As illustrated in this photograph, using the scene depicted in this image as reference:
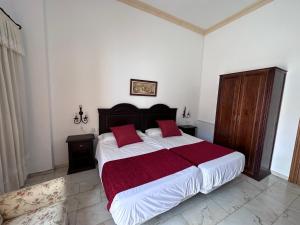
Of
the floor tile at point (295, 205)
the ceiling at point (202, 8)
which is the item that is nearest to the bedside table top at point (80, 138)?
the ceiling at point (202, 8)

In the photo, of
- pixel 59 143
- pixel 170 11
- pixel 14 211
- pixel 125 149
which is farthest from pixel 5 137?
pixel 170 11

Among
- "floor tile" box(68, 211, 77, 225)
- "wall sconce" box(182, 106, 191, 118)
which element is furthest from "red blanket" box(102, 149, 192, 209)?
"wall sconce" box(182, 106, 191, 118)

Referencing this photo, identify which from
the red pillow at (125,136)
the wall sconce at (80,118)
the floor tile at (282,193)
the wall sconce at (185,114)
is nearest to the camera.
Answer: the floor tile at (282,193)

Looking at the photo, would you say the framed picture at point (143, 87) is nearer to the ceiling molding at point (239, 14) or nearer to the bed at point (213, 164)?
the bed at point (213, 164)

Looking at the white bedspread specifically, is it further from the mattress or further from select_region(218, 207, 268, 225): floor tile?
select_region(218, 207, 268, 225): floor tile

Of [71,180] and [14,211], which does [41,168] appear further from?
[14,211]

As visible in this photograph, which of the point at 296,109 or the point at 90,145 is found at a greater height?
the point at 296,109

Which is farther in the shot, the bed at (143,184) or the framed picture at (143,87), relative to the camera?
the framed picture at (143,87)

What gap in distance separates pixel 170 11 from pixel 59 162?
3930 mm

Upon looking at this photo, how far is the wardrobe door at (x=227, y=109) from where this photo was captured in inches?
111

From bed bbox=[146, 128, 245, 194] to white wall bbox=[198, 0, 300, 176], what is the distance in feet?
3.47

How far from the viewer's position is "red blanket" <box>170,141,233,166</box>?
6.58 ft

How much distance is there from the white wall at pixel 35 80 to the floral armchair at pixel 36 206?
4.22 ft

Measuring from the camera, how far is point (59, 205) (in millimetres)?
1256
